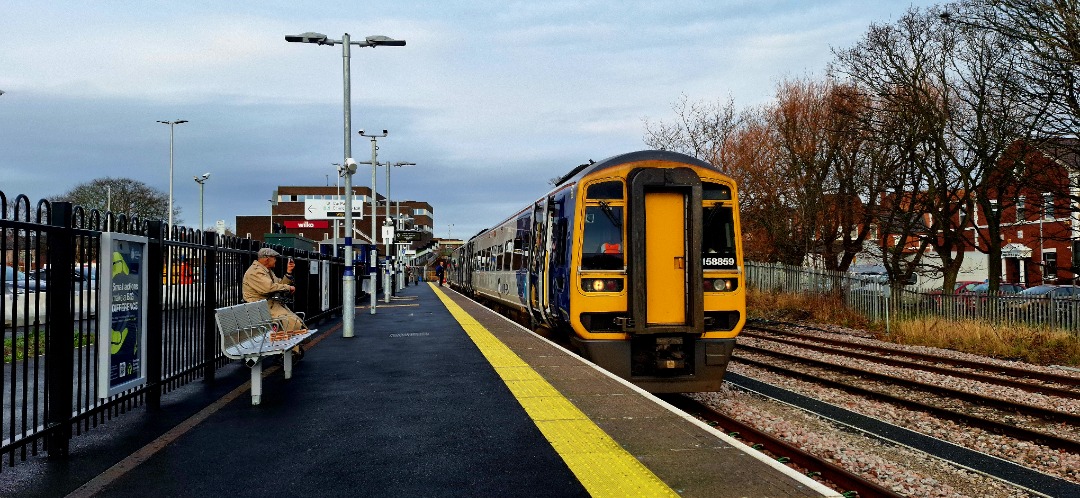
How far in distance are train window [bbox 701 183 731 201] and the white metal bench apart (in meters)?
5.23

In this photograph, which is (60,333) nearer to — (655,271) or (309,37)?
(655,271)

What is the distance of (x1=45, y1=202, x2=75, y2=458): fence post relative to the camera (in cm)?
546

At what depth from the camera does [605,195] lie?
9680 mm

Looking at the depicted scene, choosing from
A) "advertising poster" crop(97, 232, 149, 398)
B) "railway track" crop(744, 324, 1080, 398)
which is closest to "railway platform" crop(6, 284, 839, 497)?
"advertising poster" crop(97, 232, 149, 398)

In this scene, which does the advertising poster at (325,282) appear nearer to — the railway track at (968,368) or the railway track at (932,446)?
the railway track at (968,368)

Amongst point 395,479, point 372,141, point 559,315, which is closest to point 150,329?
point 395,479

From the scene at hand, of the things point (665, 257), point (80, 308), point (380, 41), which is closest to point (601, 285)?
point (665, 257)

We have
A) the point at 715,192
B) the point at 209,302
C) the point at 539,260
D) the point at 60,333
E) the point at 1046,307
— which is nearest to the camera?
the point at 60,333

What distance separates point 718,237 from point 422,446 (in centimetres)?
526

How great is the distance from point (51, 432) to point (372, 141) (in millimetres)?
27100

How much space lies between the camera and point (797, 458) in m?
6.84

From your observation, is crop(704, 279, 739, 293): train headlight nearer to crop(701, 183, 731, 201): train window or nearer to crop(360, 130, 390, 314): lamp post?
crop(701, 183, 731, 201): train window

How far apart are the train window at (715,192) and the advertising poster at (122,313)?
20.7ft

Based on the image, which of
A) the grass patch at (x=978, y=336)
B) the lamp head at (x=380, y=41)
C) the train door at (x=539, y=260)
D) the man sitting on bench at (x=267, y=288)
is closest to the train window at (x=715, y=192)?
the train door at (x=539, y=260)
